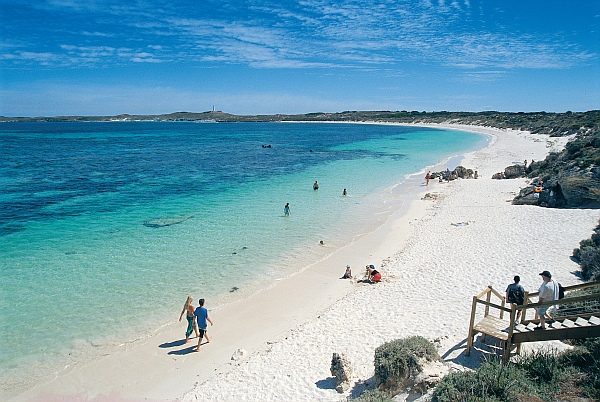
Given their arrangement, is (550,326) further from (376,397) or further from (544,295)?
(376,397)

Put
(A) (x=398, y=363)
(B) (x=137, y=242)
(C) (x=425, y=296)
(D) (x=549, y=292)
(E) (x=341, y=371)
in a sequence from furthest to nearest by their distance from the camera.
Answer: (B) (x=137, y=242) → (C) (x=425, y=296) → (D) (x=549, y=292) → (E) (x=341, y=371) → (A) (x=398, y=363)

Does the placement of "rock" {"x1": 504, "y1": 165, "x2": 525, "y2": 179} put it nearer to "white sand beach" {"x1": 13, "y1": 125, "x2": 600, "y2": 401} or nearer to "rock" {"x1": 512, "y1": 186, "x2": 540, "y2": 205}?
"rock" {"x1": 512, "y1": 186, "x2": 540, "y2": 205}

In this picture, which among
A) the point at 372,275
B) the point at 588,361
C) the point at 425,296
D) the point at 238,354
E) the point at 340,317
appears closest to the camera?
the point at 588,361

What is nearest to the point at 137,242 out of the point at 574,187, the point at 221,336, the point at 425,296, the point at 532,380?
the point at 221,336

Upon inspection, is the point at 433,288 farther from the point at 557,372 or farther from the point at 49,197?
the point at 49,197

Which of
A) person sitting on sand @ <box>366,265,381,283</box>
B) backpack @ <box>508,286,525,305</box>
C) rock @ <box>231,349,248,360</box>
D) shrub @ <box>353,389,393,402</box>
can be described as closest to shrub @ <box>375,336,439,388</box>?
shrub @ <box>353,389,393,402</box>

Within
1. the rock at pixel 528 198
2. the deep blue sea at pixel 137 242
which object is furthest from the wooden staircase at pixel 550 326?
the rock at pixel 528 198

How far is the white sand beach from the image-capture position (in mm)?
9195

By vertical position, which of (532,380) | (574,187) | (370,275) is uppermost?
(574,187)

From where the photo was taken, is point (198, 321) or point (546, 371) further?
point (198, 321)

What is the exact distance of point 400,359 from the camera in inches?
312

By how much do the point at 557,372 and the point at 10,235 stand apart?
22.4 metres

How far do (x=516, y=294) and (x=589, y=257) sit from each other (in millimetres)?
5813

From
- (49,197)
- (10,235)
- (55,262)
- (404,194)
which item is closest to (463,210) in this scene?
(404,194)
